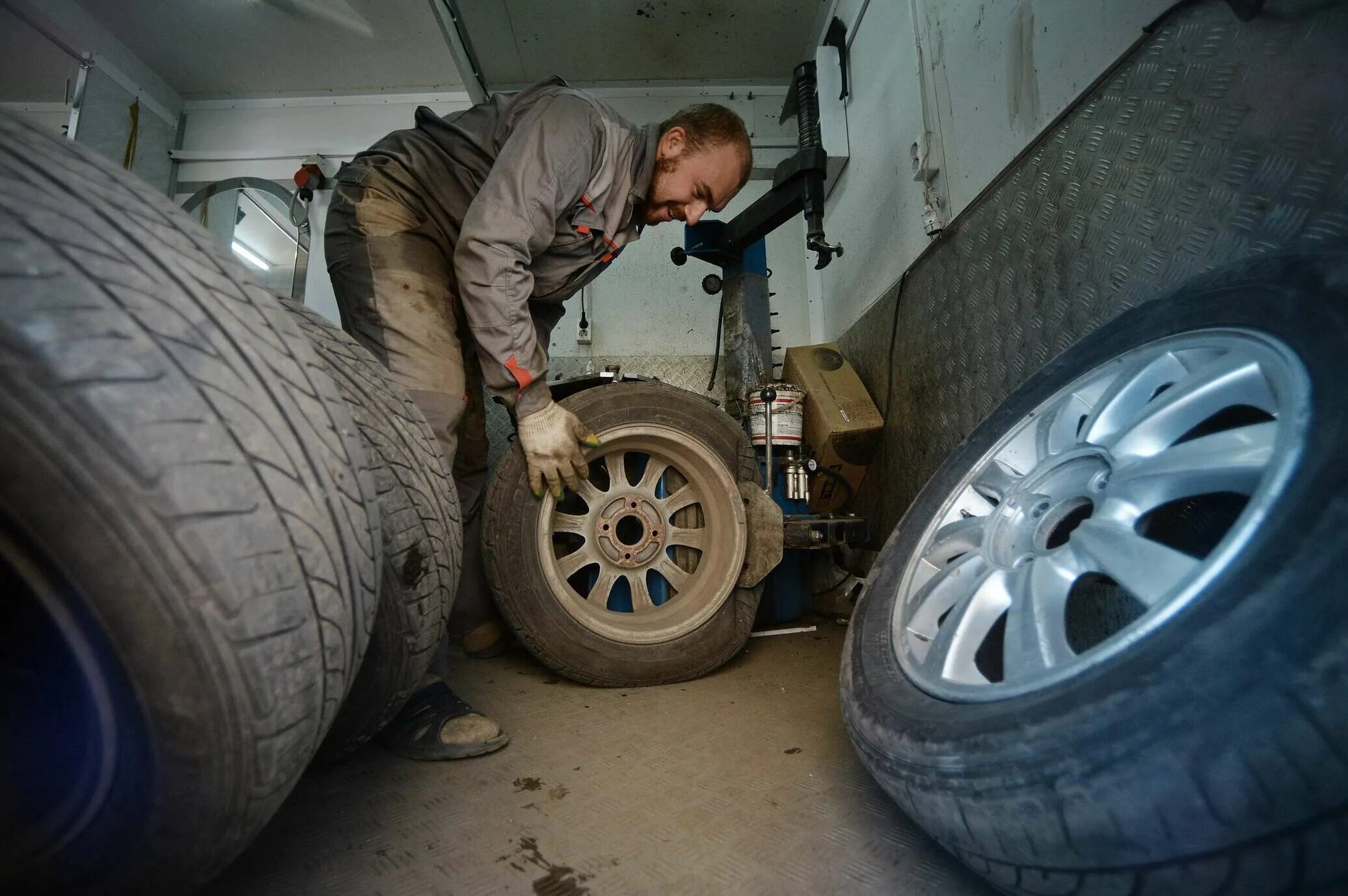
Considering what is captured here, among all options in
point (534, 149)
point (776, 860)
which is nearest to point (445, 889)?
point (776, 860)

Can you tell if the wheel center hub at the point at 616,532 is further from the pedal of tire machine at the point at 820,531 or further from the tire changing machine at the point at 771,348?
the pedal of tire machine at the point at 820,531

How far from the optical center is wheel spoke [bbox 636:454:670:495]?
5.57 feet

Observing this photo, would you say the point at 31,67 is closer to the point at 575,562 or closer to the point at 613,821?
the point at 575,562

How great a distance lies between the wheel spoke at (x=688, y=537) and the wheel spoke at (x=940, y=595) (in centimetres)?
81

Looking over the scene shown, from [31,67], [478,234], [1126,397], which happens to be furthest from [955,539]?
[31,67]

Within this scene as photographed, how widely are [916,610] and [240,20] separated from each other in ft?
12.1

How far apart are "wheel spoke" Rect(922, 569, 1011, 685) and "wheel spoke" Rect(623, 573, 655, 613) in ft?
3.13

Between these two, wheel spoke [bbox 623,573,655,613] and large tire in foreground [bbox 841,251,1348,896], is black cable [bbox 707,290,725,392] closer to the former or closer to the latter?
wheel spoke [bbox 623,573,655,613]

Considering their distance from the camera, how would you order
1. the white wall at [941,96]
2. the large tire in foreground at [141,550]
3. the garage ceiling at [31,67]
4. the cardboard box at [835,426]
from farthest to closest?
1. the garage ceiling at [31,67]
2. the cardboard box at [835,426]
3. the white wall at [941,96]
4. the large tire in foreground at [141,550]

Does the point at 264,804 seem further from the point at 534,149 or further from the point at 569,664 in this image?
the point at 534,149

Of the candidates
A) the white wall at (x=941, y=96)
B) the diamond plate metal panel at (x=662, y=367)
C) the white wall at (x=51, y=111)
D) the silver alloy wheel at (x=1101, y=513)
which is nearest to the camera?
the silver alloy wheel at (x=1101, y=513)

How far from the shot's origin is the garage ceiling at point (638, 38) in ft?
9.02

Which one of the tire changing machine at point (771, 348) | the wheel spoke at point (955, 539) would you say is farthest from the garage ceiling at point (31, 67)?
the wheel spoke at point (955, 539)

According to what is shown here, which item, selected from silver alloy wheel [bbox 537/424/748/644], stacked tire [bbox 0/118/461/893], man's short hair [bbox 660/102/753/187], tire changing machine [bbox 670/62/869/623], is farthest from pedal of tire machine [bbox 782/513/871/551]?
stacked tire [bbox 0/118/461/893]
